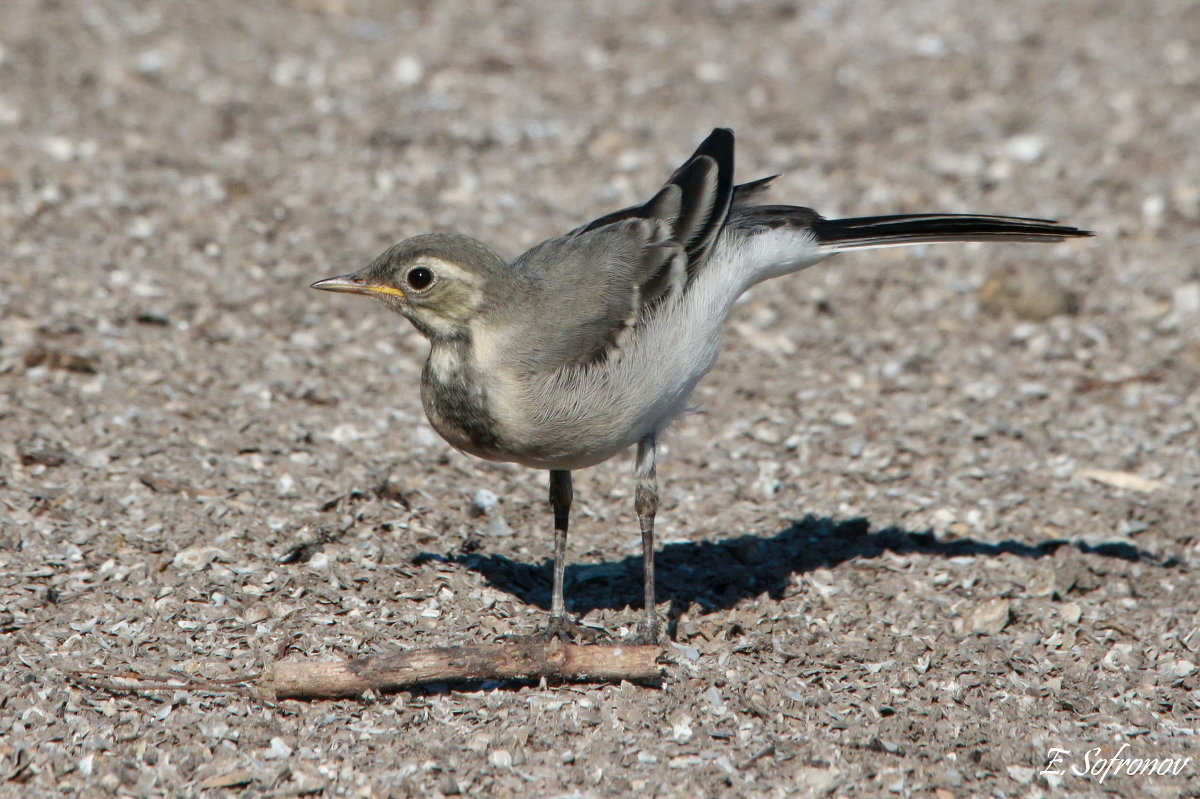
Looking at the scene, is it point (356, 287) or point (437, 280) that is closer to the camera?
point (437, 280)

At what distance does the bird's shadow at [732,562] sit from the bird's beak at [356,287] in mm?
1546

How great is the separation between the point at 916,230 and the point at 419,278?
2585mm

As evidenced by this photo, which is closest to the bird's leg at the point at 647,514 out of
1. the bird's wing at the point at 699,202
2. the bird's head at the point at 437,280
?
the bird's wing at the point at 699,202

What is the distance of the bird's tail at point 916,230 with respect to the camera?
668 centimetres

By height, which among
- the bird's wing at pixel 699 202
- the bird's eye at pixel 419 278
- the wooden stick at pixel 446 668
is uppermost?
the bird's wing at pixel 699 202

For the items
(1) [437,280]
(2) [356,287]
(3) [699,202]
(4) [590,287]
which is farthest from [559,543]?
(3) [699,202]

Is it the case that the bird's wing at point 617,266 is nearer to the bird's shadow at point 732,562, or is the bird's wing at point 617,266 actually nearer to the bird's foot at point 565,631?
the bird's foot at point 565,631

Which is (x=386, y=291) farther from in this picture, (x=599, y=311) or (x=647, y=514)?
(x=647, y=514)

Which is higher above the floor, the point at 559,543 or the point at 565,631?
the point at 559,543

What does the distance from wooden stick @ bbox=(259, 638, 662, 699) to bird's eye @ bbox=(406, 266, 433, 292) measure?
59.1 inches

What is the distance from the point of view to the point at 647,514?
20.1 feet

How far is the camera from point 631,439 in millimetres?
5852

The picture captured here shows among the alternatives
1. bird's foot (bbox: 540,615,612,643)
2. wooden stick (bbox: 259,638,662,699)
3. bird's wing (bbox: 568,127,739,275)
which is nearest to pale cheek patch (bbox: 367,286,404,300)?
bird's wing (bbox: 568,127,739,275)

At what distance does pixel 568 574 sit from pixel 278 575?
146 centimetres
